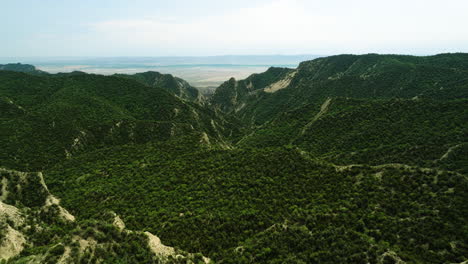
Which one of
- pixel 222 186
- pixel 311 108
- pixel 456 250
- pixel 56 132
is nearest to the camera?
pixel 456 250

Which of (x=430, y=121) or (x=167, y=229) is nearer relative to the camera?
(x=167, y=229)

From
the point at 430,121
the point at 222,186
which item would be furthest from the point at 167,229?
the point at 430,121

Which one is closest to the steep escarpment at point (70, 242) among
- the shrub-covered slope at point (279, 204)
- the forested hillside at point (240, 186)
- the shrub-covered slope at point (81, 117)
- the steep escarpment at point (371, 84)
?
the forested hillside at point (240, 186)

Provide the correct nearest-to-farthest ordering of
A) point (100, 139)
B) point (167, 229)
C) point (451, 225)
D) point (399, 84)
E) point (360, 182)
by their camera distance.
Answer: point (451, 225)
point (167, 229)
point (360, 182)
point (100, 139)
point (399, 84)

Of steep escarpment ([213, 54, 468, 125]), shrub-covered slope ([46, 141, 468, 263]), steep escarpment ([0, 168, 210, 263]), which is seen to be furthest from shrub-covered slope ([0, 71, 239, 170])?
steep escarpment ([213, 54, 468, 125])

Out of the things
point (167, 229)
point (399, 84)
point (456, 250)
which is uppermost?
point (399, 84)

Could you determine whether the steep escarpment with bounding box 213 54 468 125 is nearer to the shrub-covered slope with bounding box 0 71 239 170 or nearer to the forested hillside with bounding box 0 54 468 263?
the forested hillside with bounding box 0 54 468 263

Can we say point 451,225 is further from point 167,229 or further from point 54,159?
point 54,159

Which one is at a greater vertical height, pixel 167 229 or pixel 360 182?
pixel 360 182
